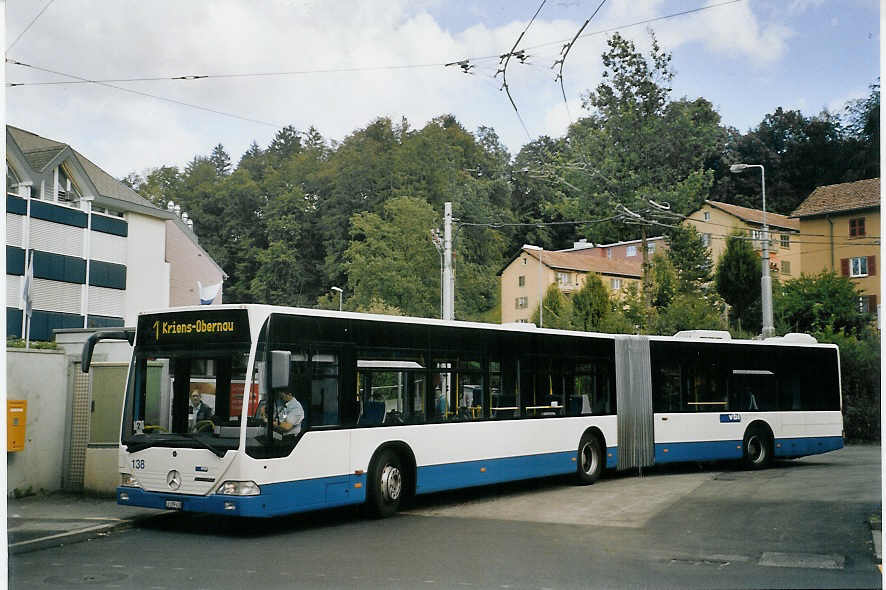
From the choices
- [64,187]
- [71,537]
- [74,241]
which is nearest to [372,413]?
[71,537]

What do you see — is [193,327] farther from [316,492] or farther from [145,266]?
[145,266]

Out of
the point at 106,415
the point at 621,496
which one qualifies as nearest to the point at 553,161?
the point at 621,496

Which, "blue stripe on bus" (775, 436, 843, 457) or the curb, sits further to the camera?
"blue stripe on bus" (775, 436, 843, 457)

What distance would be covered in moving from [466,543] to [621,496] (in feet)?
16.5

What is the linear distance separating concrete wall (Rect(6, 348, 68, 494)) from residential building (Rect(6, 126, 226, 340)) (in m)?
3.05

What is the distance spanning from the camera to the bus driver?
35.7 ft

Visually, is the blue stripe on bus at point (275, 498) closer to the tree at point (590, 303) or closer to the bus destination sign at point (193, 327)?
the bus destination sign at point (193, 327)

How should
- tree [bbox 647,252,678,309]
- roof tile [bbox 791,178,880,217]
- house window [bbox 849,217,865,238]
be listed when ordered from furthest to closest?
tree [bbox 647,252,678,309], house window [bbox 849,217,865,238], roof tile [bbox 791,178,880,217]

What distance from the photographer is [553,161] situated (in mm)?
24094

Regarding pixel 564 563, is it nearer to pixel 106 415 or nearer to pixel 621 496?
pixel 621 496

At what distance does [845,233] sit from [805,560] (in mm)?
8737

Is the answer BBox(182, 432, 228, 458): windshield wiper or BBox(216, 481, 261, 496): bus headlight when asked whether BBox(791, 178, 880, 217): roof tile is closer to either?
BBox(216, 481, 261, 496): bus headlight

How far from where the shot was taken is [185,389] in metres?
11.1

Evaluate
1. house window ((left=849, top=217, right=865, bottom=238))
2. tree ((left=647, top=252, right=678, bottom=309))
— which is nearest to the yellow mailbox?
house window ((left=849, top=217, right=865, bottom=238))
